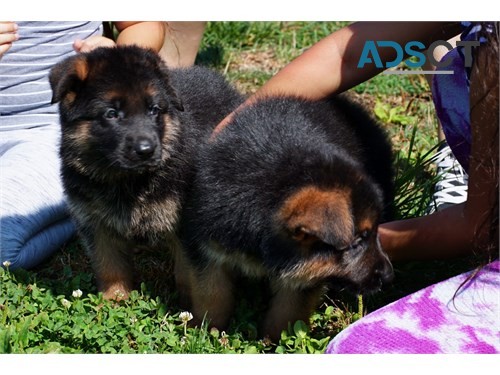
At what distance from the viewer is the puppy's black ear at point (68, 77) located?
Result: 12.5 ft

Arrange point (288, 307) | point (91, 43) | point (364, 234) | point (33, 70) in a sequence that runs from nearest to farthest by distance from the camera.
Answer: point (364, 234) < point (288, 307) < point (91, 43) < point (33, 70)

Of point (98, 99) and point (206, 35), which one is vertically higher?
point (98, 99)

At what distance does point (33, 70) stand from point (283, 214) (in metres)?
2.35

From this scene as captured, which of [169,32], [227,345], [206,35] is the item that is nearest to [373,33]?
[227,345]

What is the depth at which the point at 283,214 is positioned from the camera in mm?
3459

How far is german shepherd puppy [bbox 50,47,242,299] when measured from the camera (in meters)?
3.84

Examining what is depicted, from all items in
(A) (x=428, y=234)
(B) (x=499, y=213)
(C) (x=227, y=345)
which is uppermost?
(B) (x=499, y=213)

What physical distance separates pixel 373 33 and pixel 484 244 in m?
1.16

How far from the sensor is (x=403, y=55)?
412 centimetres

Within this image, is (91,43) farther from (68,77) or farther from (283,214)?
(283,214)

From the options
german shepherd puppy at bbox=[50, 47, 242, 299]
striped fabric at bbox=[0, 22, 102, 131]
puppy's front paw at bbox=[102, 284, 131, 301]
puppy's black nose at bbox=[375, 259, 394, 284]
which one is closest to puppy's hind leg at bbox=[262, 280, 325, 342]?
puppy's black nose at bbox=[375, 259, 394, 284]

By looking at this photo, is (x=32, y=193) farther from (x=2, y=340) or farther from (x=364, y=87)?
(x=364, y=87)

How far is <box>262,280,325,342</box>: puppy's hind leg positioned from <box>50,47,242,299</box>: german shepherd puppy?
2.06ft

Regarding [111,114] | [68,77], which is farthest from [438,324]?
[68,77]
